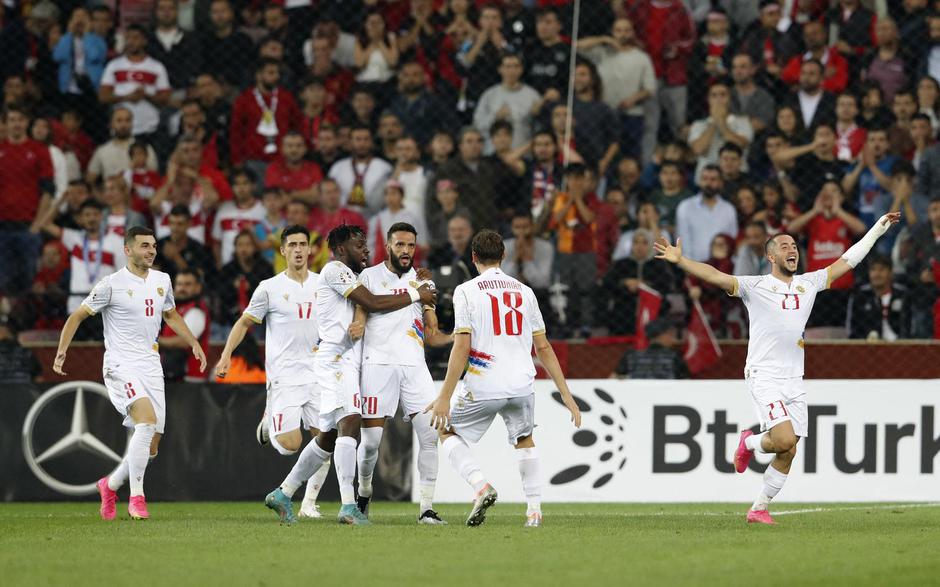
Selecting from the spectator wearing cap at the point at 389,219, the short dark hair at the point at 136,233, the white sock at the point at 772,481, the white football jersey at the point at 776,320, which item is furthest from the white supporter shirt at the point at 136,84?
the white sock at the point at 772,481

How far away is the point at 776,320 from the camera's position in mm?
10477

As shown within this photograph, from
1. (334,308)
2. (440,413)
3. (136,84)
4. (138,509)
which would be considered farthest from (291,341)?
(136,84)

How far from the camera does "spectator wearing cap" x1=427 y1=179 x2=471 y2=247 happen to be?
15.7 metres

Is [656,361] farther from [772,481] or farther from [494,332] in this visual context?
[494,332]

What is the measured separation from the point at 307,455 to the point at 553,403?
3.75 m

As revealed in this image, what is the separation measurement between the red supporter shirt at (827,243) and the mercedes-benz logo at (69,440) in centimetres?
730

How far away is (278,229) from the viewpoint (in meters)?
15.9

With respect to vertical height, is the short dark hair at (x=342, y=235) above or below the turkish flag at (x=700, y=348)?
above

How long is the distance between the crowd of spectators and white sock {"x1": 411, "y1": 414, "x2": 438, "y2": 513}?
354 cm

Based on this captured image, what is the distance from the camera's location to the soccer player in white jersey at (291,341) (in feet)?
37.4

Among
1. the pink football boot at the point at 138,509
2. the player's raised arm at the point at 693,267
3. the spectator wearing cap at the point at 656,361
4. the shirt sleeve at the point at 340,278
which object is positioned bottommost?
the pink football boot at the point at 138,509

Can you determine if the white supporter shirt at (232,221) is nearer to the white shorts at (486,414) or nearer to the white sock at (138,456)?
the white sock at (138,456)

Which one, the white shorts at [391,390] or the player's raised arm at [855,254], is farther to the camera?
the player's raised arm at [855,254]

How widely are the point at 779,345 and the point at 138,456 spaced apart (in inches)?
188
